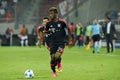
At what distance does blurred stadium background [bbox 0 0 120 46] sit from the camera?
50781mm

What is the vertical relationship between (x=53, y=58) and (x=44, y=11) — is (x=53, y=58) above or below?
below

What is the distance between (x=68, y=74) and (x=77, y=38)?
29746 millimetres

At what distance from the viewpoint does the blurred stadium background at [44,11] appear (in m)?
50.8

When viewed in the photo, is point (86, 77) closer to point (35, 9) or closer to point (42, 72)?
point (42, 72)

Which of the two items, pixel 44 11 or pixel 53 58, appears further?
pixel 44 11

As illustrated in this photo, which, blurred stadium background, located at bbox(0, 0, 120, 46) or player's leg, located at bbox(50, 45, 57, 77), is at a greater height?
blurred stadium background, located at bbox(0, 0, 120, 46)

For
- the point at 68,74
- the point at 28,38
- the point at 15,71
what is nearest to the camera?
the point at 68,74

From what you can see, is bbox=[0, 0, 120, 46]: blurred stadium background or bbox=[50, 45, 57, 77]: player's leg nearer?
bbox=[50, 45, 57, 77]: player's leg

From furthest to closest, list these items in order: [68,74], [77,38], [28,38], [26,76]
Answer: [28,38], [77,38], [68,74], [26,76]

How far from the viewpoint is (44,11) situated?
174ft

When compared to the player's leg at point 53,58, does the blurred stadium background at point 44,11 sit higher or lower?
higher

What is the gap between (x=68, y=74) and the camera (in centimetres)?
1759

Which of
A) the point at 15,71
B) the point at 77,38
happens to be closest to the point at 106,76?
the point at 15,71

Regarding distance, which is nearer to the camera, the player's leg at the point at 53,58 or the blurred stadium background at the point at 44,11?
the player's leg at the point at 53,58
